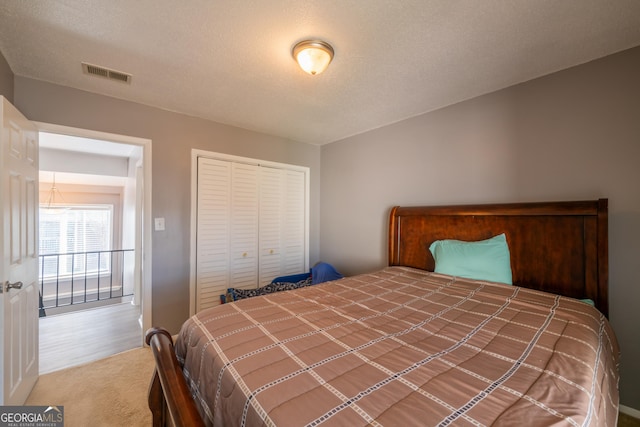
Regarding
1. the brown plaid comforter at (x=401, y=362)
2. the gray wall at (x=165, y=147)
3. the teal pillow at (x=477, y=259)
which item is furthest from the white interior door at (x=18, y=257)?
the teal pillow at (x=477, y=259)

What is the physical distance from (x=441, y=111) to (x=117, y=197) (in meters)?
7.14

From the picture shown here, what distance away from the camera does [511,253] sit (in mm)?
2025

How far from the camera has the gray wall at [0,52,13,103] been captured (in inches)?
67.9

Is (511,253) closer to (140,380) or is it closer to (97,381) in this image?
(140,380)

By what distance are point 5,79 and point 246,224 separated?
2.23 metres

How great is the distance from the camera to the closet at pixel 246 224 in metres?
2.91

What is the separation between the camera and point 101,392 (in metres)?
1.90

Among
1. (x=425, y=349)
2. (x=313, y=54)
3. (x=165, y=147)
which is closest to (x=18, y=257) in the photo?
(x=165, y=147)

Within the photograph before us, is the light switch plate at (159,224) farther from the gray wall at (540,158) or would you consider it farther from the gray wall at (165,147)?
the gray wall at (540,158)

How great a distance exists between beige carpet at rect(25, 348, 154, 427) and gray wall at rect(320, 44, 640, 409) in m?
2.51

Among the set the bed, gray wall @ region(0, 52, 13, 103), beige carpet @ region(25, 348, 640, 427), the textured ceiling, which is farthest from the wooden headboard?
gray wall @ region(0, 52, 13, 103)

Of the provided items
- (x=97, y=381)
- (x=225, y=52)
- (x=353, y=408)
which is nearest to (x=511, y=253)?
(x=353, y=408)

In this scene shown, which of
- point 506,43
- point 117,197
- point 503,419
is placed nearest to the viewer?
point 503,419

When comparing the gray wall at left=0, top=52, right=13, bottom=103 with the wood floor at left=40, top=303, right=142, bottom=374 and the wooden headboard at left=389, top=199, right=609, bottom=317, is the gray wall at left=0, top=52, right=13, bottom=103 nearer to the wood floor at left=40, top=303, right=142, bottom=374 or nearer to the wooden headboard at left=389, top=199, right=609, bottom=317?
the wood floor at left=40, top=303, right=142, bottom=374
